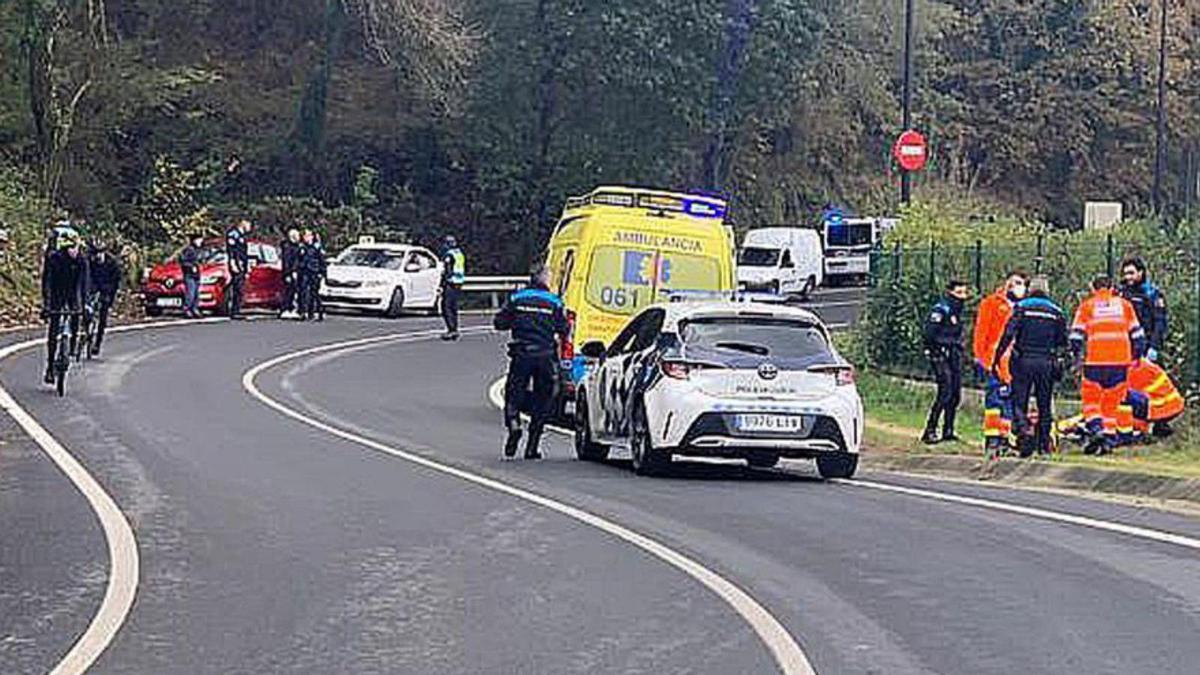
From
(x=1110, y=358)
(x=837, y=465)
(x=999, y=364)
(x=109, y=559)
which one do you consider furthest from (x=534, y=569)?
(x=1110, y=358)

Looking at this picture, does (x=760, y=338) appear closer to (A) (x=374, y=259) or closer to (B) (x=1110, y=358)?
(B) (x=1110, y=358)

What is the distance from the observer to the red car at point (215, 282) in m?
40.4

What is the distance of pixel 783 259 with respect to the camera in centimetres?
5756

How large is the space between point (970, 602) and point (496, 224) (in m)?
46.1

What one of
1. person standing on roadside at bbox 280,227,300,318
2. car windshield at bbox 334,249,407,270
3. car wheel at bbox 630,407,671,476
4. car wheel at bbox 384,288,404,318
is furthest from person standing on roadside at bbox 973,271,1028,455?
car windshield at bbox 334,249,407,270

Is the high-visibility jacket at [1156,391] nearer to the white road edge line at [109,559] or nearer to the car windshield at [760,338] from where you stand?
the car windshield at [760,338]

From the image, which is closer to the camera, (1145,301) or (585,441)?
(585,441)

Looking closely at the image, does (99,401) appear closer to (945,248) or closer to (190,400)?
(190,400)

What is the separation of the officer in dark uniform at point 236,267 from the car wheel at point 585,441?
2099cm

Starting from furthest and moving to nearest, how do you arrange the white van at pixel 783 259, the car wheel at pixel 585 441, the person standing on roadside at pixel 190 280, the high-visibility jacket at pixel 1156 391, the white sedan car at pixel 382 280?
1. the white van at pixel 783 259
2. the white sedan car at pixel 382 280
3. the person standing on roadside at pixel 190 280
4. the high-visibility jacket at pixel 1156 391
5. the car wheel at pixel 585 441

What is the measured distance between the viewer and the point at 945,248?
98.1 feet

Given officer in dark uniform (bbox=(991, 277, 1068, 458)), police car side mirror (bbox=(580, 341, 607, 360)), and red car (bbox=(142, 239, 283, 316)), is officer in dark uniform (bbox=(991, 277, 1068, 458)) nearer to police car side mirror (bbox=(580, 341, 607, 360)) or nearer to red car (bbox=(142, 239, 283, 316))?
police car side mirror (bbox=(580, 341, 607, 360))

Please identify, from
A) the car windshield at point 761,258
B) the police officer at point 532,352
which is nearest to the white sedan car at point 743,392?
the police officer at point 532,352

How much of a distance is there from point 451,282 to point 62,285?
42.8 ft
